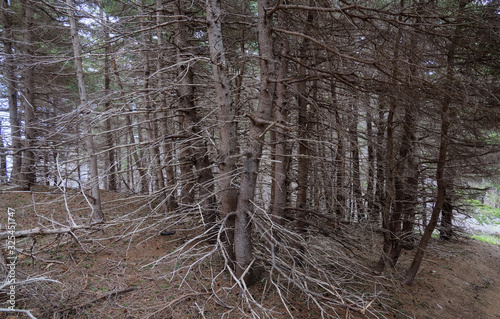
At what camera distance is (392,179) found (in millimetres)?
6012

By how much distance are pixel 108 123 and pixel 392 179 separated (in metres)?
10.8

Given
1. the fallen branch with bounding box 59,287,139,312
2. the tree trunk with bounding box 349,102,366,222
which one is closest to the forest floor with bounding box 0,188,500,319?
the fallen branch with bounding box 59,287,139,312

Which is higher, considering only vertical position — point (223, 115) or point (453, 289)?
point (223, 115)

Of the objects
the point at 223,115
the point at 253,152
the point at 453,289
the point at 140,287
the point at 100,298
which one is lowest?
the point at 453,289

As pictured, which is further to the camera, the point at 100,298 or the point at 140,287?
the point at 140,287

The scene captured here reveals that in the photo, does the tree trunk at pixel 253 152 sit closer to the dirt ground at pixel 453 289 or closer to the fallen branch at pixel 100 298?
the fallen branch at pixel 100 298

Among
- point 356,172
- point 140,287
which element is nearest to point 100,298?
point 140,287

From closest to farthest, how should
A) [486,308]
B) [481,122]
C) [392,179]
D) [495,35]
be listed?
[495,35] → [481,122] → [392,179] → [486,308]

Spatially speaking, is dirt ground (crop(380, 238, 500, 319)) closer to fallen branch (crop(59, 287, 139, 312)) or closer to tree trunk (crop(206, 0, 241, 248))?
tree trunk (crop(206, 0, 241, 248))

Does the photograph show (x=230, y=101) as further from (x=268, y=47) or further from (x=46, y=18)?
(x=46, y=18)

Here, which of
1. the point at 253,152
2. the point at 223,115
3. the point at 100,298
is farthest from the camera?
the point at 223,115

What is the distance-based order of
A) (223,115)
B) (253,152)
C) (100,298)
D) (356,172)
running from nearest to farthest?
1. (100,298)
2. (253,152)
3. (223,115)
4. (356,172)

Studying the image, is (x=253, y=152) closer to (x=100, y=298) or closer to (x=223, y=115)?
(x=223, y=115)

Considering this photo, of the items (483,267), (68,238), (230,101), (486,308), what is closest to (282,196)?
(230,101)
